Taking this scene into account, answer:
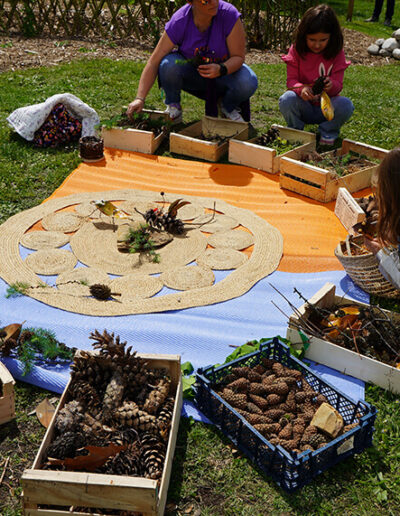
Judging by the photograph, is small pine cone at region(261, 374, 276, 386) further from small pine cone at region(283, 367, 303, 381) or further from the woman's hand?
the woman's hand

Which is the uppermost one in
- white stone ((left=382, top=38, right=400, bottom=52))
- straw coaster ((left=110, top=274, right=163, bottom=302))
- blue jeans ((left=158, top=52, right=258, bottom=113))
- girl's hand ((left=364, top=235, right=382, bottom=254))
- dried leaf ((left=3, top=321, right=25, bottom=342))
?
blue jeans ((left=158, top=52, right=258, bottom=113))

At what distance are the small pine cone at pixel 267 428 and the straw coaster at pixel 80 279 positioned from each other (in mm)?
1649

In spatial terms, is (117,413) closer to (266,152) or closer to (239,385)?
(239,385)

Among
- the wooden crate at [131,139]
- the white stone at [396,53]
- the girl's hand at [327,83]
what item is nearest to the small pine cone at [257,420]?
the wooden crate at [131,139]

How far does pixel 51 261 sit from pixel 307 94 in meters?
3.18

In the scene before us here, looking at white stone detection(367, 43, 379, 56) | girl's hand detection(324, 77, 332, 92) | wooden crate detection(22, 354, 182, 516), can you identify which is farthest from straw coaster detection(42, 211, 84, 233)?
white stone detection(367, 43, 379, 56)

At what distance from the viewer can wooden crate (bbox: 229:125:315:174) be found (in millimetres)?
5449

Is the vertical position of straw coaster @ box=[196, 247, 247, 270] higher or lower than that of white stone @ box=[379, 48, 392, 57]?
lower

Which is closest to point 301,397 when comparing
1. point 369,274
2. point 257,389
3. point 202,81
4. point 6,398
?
point 257,389

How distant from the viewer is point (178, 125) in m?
6.59

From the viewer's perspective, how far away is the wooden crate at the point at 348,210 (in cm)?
429

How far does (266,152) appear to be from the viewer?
5.48 m

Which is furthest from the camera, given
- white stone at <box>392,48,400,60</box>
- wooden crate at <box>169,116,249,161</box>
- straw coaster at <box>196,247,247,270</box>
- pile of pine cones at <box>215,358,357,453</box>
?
white stone at <box>392,48,400,60</box>

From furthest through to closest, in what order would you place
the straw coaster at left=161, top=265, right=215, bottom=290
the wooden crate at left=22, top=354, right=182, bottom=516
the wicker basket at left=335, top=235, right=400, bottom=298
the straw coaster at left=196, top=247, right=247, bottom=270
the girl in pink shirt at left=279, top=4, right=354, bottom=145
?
1. the girl in pink shirt at left=279, top=4, right=354, bottom=145
2. the straw coaster at left=196, top=247, right=247, bottom=270
3. the straw coaster at left=161, top=265, right=215, bottom=290
4. the wicker basket at left=335, top=235, right=400, bottom=298
5. the wooden crate at left=22, top=354, right=182, bottom=516
